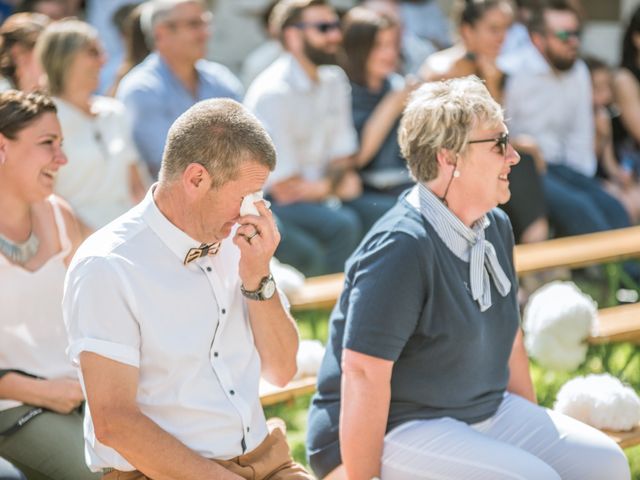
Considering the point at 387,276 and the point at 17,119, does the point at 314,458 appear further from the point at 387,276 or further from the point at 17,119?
the point at 17,119

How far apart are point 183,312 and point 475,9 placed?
14.2 feet

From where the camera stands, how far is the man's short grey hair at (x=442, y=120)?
2932 millimetres

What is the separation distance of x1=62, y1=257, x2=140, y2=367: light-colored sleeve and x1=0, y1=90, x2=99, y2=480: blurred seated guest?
63 cm

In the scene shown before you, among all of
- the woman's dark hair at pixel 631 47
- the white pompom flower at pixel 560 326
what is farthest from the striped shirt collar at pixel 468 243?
the woman's dark hair at pixel 631 47

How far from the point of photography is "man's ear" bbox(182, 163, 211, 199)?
2406 mm

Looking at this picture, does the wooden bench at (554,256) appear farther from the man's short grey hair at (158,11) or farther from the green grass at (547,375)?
the man's short grey hair at (158,11)

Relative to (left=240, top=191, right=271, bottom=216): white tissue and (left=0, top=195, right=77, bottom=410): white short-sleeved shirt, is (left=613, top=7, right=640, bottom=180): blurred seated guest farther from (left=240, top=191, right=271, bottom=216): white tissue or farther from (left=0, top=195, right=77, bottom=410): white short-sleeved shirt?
(left=240, top=191, right=271, bottom=216): white tissue

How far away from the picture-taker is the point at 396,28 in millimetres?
6578

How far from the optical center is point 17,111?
309 centimetres

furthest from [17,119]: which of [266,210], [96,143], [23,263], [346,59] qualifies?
[346,59]

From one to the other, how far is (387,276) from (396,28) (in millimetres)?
4063

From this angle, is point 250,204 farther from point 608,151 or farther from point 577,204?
point 608,151

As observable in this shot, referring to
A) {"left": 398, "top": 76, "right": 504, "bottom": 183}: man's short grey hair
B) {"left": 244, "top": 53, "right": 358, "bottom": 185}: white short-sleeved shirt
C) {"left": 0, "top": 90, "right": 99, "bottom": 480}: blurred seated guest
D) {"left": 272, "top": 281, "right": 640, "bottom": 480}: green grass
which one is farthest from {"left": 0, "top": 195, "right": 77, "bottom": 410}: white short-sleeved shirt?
{"left": 244, "top": 53, "right": 358, "bottom": 185}: white short-sleeved shirt

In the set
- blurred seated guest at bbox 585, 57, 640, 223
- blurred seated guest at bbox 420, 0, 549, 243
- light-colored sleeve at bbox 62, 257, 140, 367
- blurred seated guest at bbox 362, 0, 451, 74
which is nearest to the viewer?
light-colored sleeve at bbox 62, 257, 140, 367
